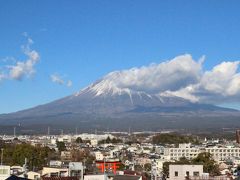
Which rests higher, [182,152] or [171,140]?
[171,140]

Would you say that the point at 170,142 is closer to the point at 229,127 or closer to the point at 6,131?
the point at 229,127

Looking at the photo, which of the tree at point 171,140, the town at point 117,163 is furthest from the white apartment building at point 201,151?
the tree at point 171,140

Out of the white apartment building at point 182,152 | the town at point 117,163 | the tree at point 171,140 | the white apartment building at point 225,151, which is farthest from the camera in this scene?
the tree at point 171,140

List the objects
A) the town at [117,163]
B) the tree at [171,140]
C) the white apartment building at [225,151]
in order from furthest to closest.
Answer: the tree at [171,140] → the white apartment building at [225,151] → the town at [117,163]

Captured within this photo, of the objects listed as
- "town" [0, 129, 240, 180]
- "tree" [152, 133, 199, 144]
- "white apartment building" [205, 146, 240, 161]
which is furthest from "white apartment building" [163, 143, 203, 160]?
"tree" [152, 133, 199, 144]

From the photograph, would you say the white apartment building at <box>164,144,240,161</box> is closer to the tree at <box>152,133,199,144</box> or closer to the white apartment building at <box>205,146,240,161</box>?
the white apartment building at <box>205,146,240,161</box>

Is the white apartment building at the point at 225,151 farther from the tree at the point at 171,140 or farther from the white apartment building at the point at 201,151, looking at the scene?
the tree at the point at 171,140

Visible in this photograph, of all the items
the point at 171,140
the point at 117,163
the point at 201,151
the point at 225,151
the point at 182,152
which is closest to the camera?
the point at 117,163

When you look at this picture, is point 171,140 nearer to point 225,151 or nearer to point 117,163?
point 225,151

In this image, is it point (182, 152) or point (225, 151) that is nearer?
point (182, 152)

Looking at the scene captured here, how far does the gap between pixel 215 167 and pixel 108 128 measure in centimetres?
13324

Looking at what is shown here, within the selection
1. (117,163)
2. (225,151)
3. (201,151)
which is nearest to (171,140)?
(225,151)

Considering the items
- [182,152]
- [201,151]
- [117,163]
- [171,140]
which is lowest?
[117,163]

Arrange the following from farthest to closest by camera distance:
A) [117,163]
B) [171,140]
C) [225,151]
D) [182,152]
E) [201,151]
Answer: [171,140] → [225,151] → [182,152] → [201,151] → [117,163]
